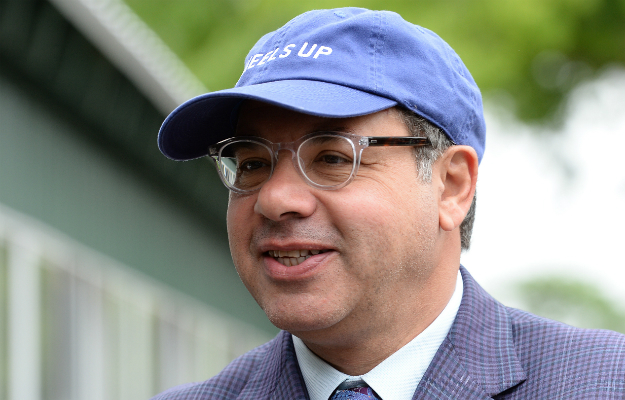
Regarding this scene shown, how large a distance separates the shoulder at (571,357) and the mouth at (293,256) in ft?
2.02

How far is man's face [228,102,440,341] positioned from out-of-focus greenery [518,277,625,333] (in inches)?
618

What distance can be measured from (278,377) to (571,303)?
1716cm

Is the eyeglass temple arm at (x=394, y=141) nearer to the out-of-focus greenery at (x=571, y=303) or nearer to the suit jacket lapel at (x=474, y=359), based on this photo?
the suit jacket lapel at (x=474, y=359)

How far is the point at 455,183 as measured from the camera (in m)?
2.25

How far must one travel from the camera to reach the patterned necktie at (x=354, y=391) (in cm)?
210

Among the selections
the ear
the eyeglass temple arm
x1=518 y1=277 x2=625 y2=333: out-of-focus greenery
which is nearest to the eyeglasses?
the eyeglass temple arm

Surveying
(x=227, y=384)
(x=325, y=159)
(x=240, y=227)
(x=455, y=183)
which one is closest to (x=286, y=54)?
(x=325, y=159)

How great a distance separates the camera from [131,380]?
7.05m

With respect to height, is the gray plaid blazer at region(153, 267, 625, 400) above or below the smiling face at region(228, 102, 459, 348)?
below

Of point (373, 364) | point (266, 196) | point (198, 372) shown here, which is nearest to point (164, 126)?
point (266, 196)

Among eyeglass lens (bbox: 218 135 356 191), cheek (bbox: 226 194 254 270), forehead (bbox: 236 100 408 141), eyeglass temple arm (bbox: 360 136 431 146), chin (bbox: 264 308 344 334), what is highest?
forehead (bbox: 236 100 408 141)

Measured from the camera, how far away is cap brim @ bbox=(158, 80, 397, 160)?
1960 millimetres

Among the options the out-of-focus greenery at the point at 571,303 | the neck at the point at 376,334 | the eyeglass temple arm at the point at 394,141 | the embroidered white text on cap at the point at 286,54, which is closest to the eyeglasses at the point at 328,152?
the eyeglass temple arm at the point at 394,141

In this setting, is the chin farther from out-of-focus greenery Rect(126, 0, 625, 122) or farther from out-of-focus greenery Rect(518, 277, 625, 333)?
out-of-focus greenery Rect(518, 277, 625, 333)
